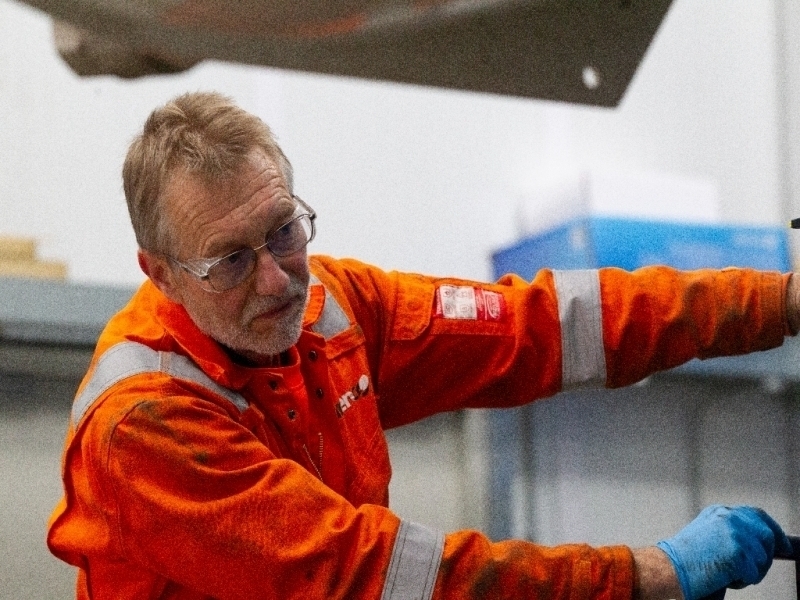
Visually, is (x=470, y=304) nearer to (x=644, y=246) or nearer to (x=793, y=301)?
(x=793, y=301)

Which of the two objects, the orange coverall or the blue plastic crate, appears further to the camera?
the blue plastic crate

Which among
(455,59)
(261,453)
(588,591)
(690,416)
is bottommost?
(690,416)

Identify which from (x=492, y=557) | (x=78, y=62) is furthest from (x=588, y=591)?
(x=78, y=62)

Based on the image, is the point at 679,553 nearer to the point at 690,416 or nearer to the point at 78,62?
the point at 78,62

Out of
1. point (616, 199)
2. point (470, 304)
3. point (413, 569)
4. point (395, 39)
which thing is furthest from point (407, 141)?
point (395, 39)

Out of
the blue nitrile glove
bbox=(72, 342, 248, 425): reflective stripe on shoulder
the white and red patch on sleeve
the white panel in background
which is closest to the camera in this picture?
the blue nitrile glove

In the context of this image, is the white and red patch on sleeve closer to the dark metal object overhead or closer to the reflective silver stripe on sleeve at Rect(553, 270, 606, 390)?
the reflective silver stripe on sleeve at Rect(553, 270, 606, 390)

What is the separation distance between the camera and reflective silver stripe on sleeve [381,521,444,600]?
1.09 m

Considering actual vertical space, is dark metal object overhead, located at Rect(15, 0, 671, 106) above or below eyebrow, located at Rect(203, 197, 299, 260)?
above

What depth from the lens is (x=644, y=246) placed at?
2602 millimetres

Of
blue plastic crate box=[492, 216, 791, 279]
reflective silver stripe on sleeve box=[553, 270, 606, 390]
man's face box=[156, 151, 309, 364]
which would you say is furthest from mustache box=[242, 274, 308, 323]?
blue plastic crate box=[492, 216, 791, 279]

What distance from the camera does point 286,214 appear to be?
4.06 feet

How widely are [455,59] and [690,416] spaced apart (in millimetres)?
2202

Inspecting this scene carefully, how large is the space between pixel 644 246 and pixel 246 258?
5.16 feet
